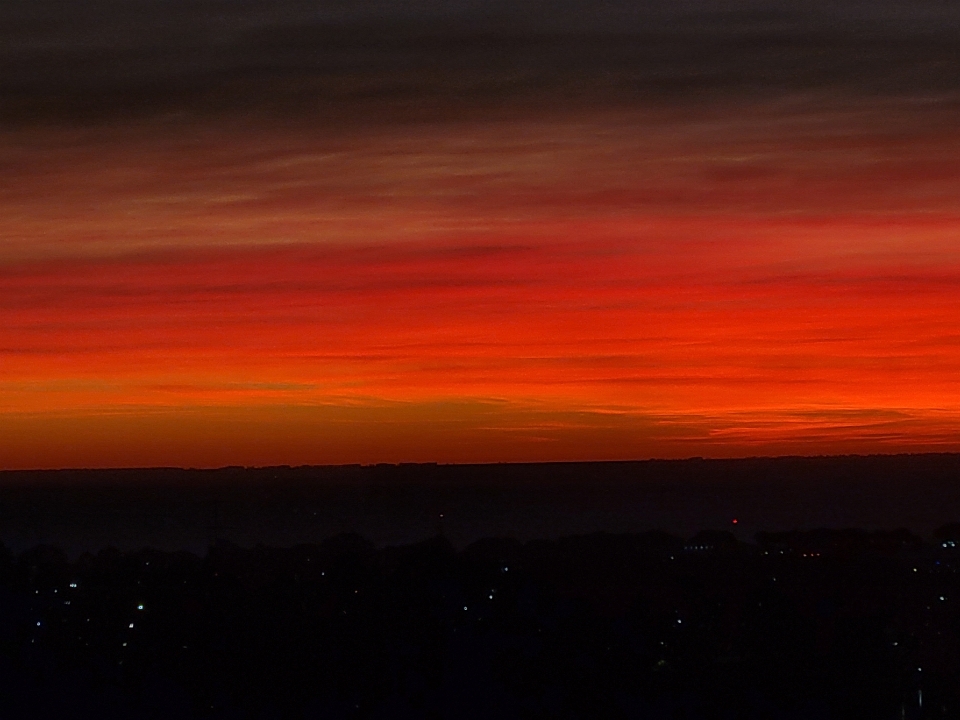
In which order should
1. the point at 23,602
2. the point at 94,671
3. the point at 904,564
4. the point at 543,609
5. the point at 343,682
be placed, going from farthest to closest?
the point at 904,564 < the point at 23,602 < the point at 543,609 < the point at 94,671 < the point at 343,682

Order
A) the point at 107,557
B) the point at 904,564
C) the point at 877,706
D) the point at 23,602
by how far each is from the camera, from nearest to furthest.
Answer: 1. the point at 877,706
2. the point at 23,602
3. the point at 904,564
4. the point at 107,557

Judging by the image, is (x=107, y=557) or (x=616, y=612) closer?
(x=616, y=612)

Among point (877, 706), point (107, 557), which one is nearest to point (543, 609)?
point (877, 706)

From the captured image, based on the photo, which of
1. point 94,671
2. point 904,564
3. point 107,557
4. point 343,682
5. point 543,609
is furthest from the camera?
point 107,557

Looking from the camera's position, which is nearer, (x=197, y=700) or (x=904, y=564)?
(x=197, y=700)

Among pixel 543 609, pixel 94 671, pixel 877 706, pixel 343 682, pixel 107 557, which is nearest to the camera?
pixel 877 706

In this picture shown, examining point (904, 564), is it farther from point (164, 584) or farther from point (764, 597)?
point (164, 584)

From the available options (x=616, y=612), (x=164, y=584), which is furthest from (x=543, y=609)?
(x=164, y=584)

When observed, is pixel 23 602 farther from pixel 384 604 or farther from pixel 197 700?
pixel 197 700

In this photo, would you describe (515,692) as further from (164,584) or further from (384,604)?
(164,584)
